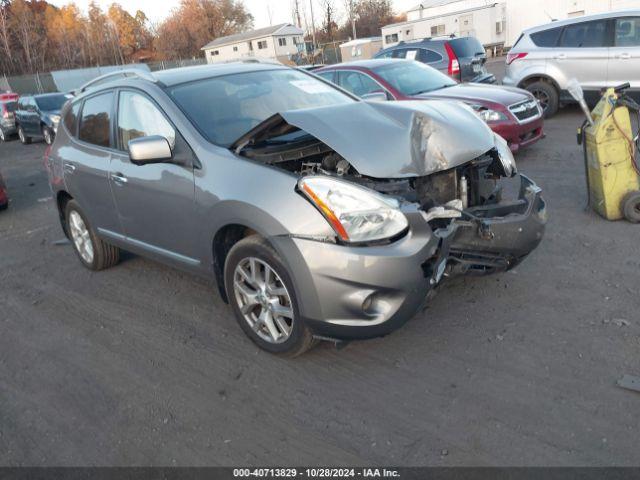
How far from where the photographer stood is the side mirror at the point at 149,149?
3689 mm

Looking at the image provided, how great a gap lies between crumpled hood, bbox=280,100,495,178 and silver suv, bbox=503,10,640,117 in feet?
25.1

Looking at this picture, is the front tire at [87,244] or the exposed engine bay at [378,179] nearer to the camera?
the exposed engine bay at [378,179]

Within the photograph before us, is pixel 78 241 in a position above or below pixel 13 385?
above

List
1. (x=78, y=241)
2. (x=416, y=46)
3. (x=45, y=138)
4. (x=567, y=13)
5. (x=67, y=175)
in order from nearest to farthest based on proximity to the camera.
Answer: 1. (x=67, y=175)
2. (x=78, y=241)
3. (x=416, y=46)
4. (x=45, y=138)
5. (x=567, y=13)

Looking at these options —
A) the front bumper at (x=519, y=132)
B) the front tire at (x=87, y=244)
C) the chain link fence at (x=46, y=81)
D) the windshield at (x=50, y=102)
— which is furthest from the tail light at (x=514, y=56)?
the chain link fence at (x=46, y=81)

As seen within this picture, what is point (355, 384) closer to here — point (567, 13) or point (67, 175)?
point (67, 175)

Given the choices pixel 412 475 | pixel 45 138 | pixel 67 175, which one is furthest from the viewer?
pixel 45 138

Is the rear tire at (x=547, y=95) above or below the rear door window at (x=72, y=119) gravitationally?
below

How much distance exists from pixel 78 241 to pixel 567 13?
134ft

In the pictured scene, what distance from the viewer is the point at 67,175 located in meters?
5.30

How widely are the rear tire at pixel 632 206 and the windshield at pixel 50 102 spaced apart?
17.2 m

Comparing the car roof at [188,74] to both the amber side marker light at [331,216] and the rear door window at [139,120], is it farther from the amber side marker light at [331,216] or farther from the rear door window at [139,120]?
the amber side marker light at [331,216]

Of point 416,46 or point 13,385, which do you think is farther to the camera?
point 416,46

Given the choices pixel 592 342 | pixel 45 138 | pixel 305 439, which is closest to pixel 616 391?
pixel 592 342
